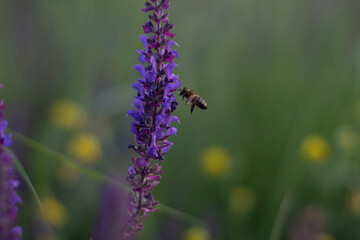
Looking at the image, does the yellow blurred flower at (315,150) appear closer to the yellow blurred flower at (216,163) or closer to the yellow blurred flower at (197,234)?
the yellow blurred flower at (216,163)

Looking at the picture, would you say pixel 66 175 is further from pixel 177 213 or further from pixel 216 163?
pixel 177 213

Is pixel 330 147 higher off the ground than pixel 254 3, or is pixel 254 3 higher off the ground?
pixel 254 3

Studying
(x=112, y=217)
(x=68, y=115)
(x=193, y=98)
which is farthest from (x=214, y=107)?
(x=112, y=217)

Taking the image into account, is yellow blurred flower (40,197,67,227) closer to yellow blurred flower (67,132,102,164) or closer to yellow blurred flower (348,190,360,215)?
yellow blurred flower (67,132,102,164)

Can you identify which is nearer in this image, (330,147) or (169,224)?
(169,224)

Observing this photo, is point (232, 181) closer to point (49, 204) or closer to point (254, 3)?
point (49, 204)

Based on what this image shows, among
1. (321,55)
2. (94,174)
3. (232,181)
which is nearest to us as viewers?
(94,174)

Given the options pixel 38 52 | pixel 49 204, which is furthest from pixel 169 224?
pixel 38 52
